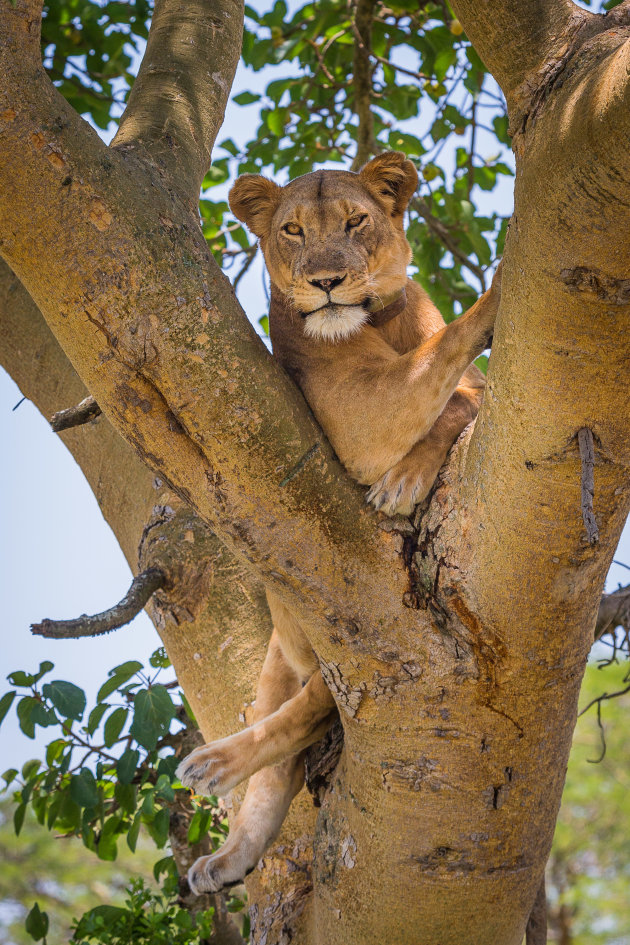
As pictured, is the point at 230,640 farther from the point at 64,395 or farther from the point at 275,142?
the point at 275,142

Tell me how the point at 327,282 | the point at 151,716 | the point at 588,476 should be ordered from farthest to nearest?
the point at 151,716 < the point at 327,282 < the point at 588,476

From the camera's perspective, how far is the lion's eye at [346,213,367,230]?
10.5ft

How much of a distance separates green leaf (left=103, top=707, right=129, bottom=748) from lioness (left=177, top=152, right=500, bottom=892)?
0.34 metres

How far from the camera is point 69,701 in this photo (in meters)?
3.04

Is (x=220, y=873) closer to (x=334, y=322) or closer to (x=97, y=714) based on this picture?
(x=97, y=714)

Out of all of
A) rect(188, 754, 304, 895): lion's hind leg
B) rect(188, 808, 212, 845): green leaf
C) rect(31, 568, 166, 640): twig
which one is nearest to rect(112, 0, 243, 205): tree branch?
rect(31, 568, 166, 640): twig

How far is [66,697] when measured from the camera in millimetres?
3055

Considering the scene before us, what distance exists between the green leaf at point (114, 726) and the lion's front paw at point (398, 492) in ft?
4.51

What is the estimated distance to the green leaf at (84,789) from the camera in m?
3.25

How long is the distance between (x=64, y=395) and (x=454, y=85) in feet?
8.85

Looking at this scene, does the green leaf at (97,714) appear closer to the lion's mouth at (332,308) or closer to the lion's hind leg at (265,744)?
the lion's hind leg at (265,744)

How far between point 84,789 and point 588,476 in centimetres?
221

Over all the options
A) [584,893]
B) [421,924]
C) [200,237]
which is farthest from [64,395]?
[584,893]

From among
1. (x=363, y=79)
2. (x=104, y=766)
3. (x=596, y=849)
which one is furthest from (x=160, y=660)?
(x=596, y=849)
